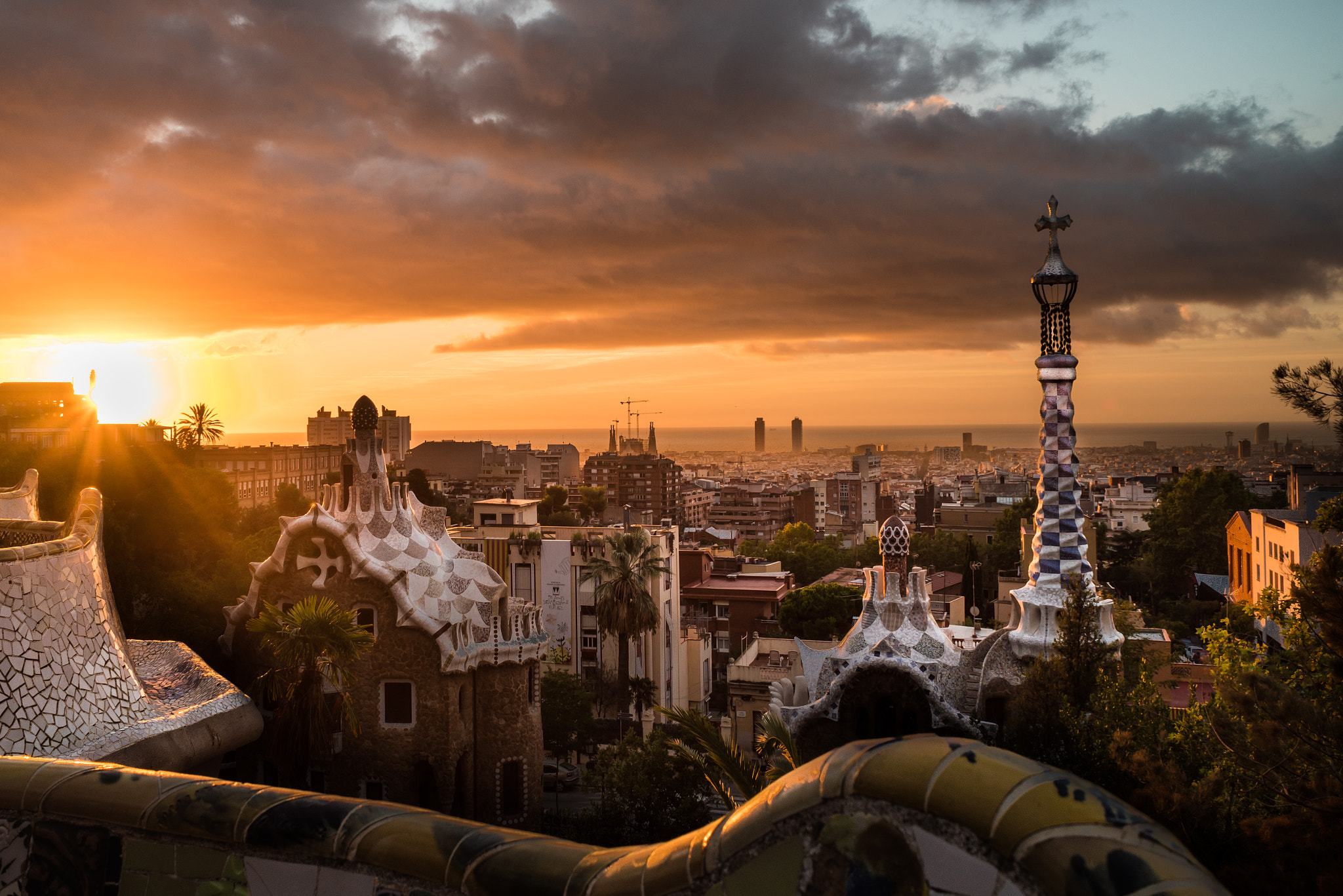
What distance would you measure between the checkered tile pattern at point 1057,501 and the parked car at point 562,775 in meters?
18.9

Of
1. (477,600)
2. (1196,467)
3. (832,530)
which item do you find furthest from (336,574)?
(832,530)

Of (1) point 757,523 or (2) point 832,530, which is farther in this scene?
(1) point 757,523

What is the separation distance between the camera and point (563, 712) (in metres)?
32.0

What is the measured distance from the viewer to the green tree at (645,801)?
21062 mm

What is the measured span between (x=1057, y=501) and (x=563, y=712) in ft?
62.8

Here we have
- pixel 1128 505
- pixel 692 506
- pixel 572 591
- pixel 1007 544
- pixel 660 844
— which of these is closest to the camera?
pixel 660 844

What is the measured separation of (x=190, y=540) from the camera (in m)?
31.0

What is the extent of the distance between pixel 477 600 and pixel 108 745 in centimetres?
860

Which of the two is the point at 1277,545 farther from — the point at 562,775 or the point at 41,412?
the point at 41,412

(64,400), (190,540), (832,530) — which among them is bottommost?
(832,530)

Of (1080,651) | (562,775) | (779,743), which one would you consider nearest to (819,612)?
(562,775)

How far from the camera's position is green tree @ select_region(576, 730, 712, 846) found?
69.1ft

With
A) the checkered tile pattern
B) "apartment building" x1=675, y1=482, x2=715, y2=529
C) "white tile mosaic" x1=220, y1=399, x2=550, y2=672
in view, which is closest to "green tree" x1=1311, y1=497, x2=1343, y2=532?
the checkered tile pattern

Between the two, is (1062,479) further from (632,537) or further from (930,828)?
(632,537)
